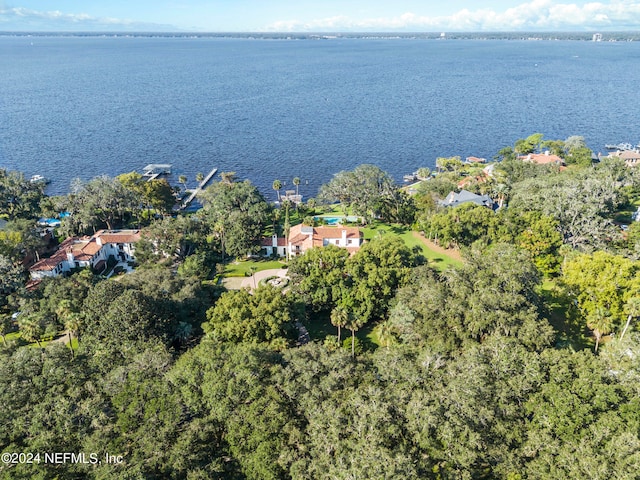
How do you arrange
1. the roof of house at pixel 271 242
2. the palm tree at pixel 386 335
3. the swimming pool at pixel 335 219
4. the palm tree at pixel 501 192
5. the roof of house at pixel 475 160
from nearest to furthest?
the palm tree at pixel 386 335 < the roof of house at pixel 271 242 < the palm tree at pixel 501 192 < the swimming pool at pixel 335 219 < the roof of house at pixel 475 160

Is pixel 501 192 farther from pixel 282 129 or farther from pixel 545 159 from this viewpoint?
pixel 282 129

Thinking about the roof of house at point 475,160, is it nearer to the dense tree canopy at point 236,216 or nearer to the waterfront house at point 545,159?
the waterfront house at point 545,159

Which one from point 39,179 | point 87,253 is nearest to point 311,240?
point 87,253

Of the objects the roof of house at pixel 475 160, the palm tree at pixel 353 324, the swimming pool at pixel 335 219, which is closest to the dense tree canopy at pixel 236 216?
the swimming pool at pixel 335 219

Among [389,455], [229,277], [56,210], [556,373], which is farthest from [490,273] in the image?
Answer: [56,210]

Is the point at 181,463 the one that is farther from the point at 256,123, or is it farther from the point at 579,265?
the point at 256,123

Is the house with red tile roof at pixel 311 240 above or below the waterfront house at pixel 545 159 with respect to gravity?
below
